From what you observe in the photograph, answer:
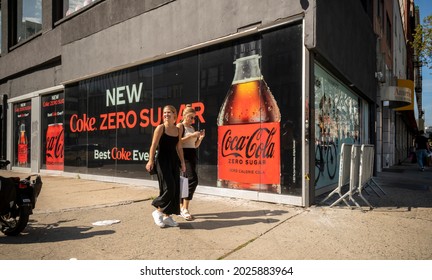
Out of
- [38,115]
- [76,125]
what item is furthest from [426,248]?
[38,115]

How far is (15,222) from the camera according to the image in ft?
13.7

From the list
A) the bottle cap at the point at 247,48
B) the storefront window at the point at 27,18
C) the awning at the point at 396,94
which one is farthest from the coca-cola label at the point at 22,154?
the awning at the point at 396,94

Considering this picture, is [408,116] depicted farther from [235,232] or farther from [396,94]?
[235,232]

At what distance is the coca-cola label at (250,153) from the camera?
606 centimetres

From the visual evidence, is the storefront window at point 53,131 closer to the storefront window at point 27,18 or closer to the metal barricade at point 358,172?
the storefront window at point 27,18

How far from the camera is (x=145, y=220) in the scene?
4801 millimetres

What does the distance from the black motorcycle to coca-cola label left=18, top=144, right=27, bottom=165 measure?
39.0 ft

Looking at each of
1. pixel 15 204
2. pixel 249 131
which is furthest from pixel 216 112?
pixel 15 204

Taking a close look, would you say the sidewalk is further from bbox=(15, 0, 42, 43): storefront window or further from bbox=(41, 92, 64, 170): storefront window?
bbox=(15, 0, 42, 43): storefront window

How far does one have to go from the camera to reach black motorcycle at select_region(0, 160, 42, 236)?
3961mm

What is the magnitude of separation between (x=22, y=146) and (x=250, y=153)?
13004 mm

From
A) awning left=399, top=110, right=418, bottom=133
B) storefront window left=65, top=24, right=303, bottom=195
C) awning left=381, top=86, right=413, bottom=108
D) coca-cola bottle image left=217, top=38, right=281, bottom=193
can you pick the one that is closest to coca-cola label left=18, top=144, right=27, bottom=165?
storefront window left=65, top=24, right=303, bottom=195

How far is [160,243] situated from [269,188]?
293 cm

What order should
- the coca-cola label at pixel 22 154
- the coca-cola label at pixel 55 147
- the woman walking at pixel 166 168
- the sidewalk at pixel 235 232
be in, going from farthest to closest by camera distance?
the coca-cola label at pixel 22 154
the coca-cola label at pixel 55 147
the woman walking at pixel 166 168
the sidewalk at pixel 235 232
